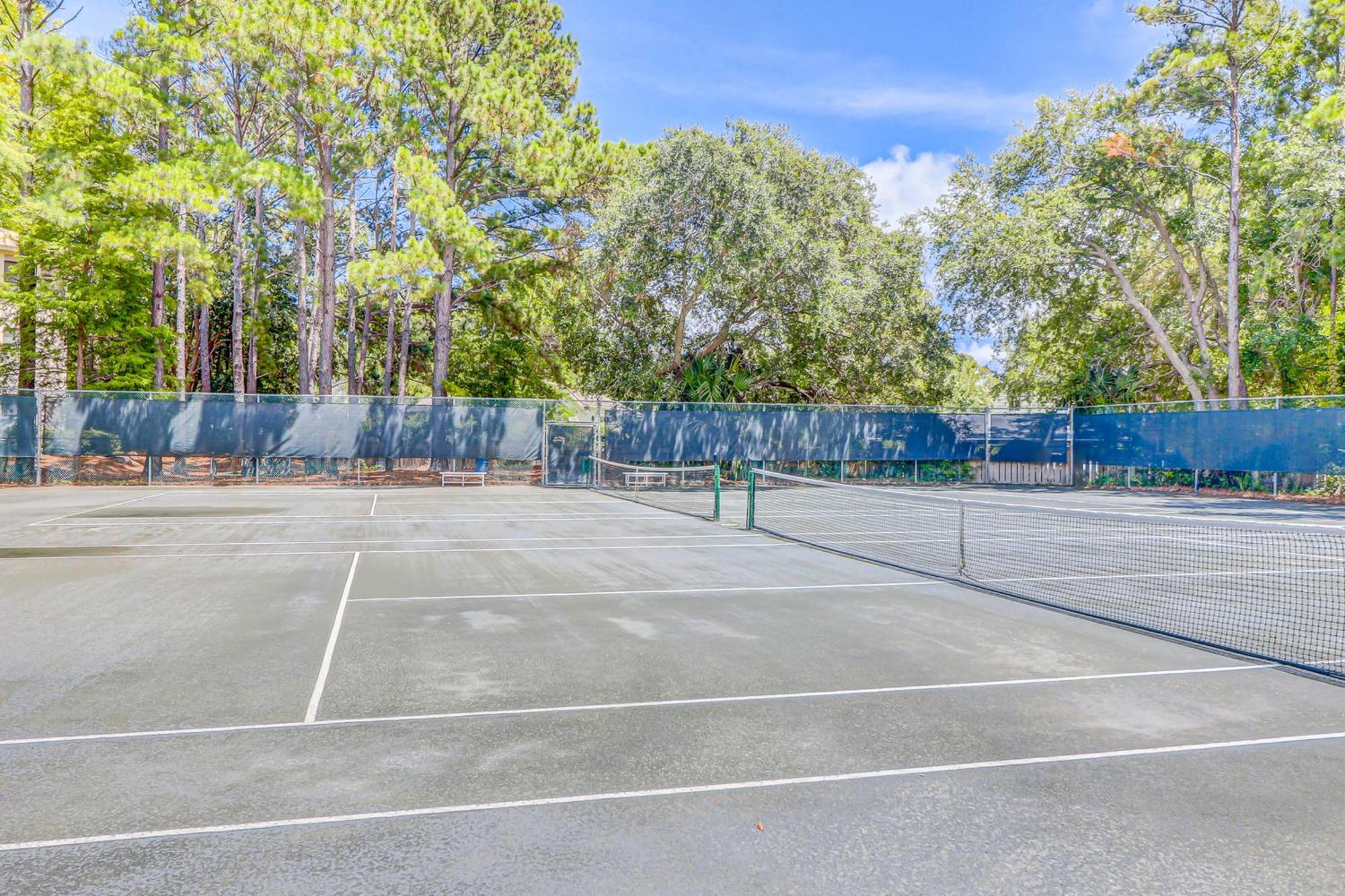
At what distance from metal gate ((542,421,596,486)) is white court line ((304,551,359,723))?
16.1 meters

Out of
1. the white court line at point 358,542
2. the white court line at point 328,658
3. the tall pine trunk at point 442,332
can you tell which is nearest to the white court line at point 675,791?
the white court line at point 328,658

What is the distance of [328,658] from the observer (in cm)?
589

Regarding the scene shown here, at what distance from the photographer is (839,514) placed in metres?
17.7

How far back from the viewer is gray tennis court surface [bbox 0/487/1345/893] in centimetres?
311

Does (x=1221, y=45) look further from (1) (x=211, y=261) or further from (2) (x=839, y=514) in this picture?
(1) (x=211, y=261)

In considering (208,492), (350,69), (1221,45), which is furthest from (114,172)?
(1221,45)

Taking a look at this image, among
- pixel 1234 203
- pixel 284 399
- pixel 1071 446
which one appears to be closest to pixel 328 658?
pixel 284 399

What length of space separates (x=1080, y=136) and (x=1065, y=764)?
30.8 meters

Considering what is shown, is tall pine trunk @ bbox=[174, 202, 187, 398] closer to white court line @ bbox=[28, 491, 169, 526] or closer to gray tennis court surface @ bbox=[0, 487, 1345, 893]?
white court line @ bbox=[28, 491, 169, 526]

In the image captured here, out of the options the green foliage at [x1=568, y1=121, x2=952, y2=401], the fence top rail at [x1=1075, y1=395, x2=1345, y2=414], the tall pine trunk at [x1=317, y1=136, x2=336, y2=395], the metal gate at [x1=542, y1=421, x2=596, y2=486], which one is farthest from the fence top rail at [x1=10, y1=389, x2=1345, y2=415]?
the green foliage at [x1=568, y1=121, x2=952, y2=401]

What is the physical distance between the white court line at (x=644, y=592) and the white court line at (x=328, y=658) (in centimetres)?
33

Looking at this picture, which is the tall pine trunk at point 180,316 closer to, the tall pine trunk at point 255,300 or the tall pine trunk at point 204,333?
the tall pine trunk at point 204,333

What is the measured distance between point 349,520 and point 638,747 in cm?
1255

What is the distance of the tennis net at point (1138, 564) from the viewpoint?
7035 millimetres
